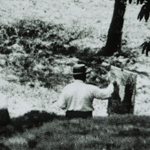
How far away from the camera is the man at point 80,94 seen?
19.8ft

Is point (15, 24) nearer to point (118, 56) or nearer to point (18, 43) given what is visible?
point (18, 43)

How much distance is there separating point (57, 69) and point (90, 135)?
8.06 meters

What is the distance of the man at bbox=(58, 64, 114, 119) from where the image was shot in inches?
238

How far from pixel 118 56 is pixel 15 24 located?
5319mm

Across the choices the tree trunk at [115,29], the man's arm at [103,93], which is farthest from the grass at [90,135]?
the tree trunk at [115,29]

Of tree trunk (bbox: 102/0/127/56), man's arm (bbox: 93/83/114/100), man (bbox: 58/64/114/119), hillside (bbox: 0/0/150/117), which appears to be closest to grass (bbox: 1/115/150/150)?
man (bbox: 58/64/114/119)

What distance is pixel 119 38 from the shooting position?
15.2m

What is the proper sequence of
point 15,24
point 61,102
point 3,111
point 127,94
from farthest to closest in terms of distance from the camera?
point 15,24
point 3,111
point 127,94
point 61,102

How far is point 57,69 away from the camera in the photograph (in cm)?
1340

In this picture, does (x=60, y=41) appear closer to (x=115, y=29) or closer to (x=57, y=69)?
(x=57, y=69)

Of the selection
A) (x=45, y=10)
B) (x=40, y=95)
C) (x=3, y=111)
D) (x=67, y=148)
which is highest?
(x=45, y=10)

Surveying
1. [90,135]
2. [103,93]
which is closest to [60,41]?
[103,93]

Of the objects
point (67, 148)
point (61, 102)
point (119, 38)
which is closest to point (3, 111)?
point (61, 102)

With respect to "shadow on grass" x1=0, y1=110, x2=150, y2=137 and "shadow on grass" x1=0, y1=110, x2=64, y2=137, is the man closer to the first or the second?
"shadow on grass" x1=0, y1=110, x2=150, y2=137
